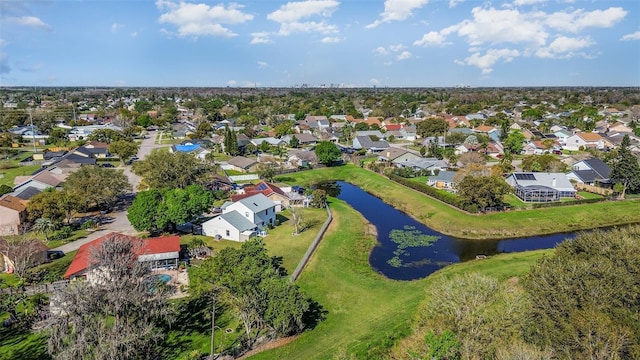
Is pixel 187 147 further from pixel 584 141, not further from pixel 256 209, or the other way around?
pixel 584 141

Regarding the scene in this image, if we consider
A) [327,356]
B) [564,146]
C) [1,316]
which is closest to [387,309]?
[327,356]

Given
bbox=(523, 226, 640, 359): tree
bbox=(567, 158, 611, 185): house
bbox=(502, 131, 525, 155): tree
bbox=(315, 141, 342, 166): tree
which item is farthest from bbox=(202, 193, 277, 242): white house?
bbox=(502, 131, 525, 155): tree

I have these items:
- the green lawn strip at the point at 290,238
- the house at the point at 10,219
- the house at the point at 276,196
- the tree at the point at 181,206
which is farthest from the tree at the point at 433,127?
the house at the point at 10,219

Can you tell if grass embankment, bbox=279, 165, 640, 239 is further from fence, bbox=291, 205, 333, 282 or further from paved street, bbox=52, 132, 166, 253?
paved street, bbox=52, 132, 166, 253

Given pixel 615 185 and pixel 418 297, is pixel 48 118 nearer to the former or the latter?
pixel 418 297

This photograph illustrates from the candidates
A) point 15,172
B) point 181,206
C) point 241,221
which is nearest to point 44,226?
point 181,206

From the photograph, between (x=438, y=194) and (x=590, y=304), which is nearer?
(x=590, y=304)

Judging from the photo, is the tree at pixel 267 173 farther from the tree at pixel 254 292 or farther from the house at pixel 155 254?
the tree at pixel 254 292
